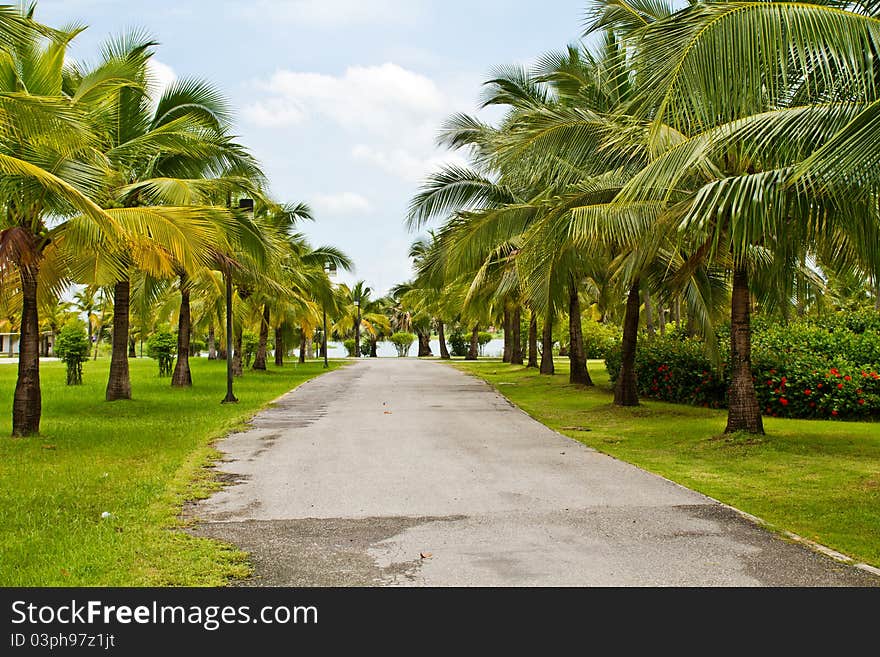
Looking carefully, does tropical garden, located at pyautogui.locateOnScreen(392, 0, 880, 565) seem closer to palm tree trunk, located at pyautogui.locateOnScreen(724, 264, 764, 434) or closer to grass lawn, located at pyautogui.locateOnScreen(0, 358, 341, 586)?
palm tree trunk, located at pyautogui.locateOnScreen(724, 264, 764, 434)

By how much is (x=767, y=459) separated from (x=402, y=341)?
6972 centimetres

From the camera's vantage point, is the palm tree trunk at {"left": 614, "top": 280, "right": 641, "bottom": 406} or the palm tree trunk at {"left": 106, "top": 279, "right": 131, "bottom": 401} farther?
the palm tree trunk at {"left": 106, "top": 279, "right": 131, "bottom": 401}

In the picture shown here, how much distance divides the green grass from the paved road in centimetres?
47

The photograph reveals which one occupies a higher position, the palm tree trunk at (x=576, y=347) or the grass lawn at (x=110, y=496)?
the palm tree trunk at (x=576, y=347)

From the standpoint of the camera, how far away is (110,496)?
7672mm

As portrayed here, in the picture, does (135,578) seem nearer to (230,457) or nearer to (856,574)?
(856,574)

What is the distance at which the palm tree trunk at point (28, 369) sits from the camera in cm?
1205

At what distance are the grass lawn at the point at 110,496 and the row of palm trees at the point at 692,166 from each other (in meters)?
4.51

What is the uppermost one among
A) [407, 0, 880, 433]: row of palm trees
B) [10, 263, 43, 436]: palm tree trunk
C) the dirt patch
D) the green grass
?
[407, 0, 880, 433]: row of palm trees

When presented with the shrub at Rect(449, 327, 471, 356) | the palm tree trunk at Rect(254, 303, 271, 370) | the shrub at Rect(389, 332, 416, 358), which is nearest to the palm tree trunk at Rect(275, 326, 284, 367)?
the palm tree trunk at Rect(254, 303, 271, 370)

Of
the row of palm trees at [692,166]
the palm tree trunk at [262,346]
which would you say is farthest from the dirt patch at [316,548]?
the palm tree trunk at [262,346]

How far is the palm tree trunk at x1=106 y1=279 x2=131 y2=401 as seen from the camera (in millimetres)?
18125

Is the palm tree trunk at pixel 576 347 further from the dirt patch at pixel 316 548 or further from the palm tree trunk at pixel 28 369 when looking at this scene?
the dirt patch at pixel 316 548

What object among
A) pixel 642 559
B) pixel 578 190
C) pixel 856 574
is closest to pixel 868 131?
pixel 856 574
